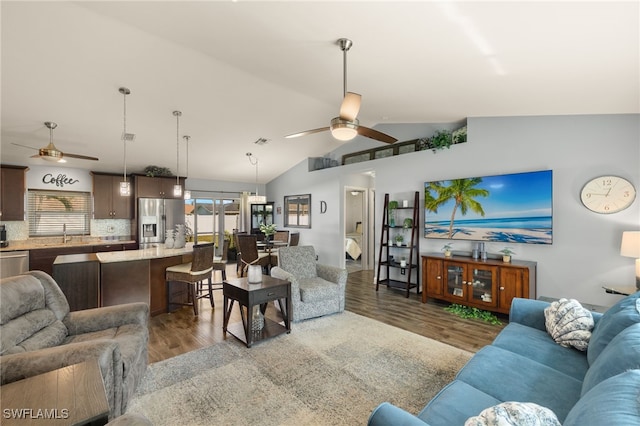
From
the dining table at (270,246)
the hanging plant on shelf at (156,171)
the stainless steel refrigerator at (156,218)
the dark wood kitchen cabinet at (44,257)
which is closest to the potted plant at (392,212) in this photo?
the dining table at (270,246)

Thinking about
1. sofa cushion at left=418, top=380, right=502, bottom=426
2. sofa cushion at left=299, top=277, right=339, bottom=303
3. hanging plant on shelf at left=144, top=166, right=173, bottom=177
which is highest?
hanging plant on shelf at left=144, top=166, right=173, bottom=177

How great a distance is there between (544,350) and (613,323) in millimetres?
440

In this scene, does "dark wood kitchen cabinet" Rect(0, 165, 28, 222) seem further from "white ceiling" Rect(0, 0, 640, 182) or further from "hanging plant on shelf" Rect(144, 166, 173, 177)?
"hanging plant on shelf" Rect(144, 166, 173, 177)

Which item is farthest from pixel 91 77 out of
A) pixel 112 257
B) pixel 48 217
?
pixel 48 217

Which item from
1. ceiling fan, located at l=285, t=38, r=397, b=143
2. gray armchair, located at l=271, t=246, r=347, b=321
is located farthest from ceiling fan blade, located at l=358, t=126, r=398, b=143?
gray armchair, located at l=271, t=246, r=347, b=321

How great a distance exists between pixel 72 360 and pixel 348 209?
640cm

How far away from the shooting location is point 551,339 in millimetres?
2025

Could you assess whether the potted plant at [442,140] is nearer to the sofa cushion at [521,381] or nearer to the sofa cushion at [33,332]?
the sofa cushion at [521,381]

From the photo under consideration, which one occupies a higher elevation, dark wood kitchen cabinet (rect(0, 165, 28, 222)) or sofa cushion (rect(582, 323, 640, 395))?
dark wood kitchen cabinet (rect(0, 165, 28, 222))

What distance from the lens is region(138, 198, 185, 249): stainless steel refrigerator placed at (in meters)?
6.00

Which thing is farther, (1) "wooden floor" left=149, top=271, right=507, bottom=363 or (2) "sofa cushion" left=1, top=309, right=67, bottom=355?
(1) "wooden floor" left=149, top=271, right=507, bottom=363

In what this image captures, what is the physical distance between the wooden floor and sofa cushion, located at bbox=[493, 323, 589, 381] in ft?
2.73

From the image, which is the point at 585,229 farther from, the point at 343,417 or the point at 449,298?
the point at 343,417

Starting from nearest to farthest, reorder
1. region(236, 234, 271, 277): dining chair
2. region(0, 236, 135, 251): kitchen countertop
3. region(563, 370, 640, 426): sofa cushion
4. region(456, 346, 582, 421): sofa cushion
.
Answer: region(563, 370, 640, 426): sofa cushion → region(456, 346, 582, 421): sofa cushion → region(0, 236, 135, 251): kitchen countertop → region(236, 234, 271, 277): dining chair
